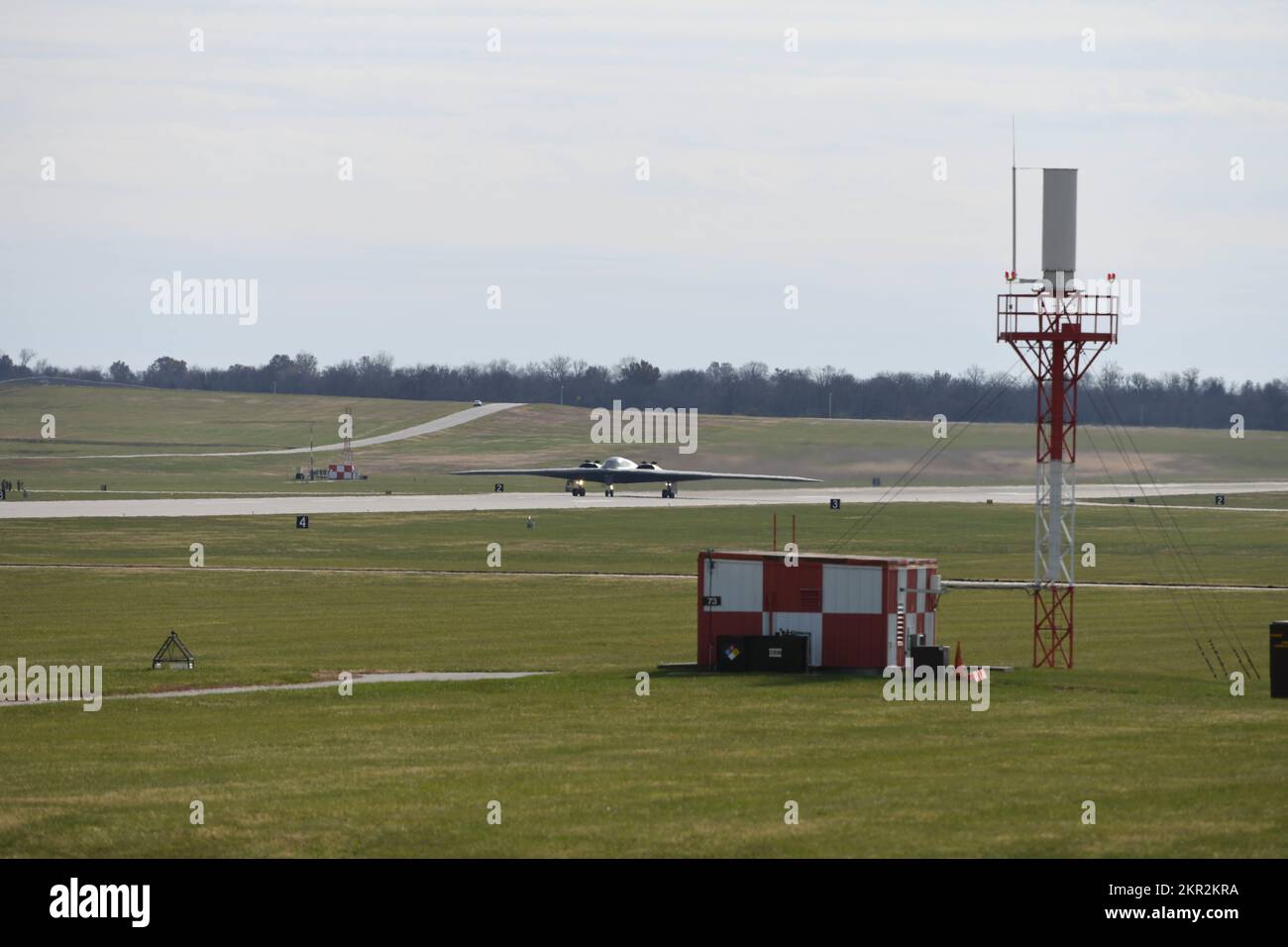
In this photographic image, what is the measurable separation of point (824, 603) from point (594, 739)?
443 inches

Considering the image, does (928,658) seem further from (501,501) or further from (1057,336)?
(501,501)

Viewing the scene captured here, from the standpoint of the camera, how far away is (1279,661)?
122ft

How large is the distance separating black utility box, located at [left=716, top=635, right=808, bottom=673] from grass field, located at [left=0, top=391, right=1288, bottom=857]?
1.22 metres

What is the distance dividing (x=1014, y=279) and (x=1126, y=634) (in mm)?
14633

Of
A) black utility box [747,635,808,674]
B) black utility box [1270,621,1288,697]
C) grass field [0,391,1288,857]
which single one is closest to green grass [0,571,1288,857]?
grass field [0,391,1288,857]

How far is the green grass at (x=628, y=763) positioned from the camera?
866 inches

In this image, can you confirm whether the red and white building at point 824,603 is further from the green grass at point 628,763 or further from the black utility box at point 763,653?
the green grass at point 628,763

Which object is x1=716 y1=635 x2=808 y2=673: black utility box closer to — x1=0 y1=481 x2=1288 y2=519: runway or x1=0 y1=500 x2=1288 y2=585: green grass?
x1=0 y1=500 x2=1288 y2=585: green grass

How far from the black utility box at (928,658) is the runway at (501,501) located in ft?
269

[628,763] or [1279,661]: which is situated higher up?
[1279,661]

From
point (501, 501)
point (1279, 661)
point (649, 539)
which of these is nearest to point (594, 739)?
point (1279, 661)

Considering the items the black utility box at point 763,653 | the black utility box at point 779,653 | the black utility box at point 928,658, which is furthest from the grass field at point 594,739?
the black utility box at point 928,658
